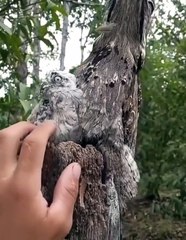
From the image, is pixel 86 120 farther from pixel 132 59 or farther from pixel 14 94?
pixel 14 94

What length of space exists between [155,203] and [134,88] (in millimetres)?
3031

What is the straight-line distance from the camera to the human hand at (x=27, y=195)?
586 mm

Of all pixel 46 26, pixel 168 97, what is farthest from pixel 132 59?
pixel 168 97

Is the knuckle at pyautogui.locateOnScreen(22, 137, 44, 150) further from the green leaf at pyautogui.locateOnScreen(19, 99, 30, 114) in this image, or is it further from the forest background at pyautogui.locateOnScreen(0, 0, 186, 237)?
the forest background at pyautogui.locateOnScreen(0, 0, 186, 237)

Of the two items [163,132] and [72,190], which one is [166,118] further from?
[72,190]

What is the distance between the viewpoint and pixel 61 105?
0.80 metres

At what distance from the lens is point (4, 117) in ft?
5.85

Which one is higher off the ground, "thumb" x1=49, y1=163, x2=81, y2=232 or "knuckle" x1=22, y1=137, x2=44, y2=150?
"knuckle" x1=22, y1=137, x2=44, y2=150

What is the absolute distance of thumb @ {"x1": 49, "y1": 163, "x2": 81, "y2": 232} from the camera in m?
0.61

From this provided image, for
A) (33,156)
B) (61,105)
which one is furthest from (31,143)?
(61,105)

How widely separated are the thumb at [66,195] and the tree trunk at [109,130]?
0.09ft

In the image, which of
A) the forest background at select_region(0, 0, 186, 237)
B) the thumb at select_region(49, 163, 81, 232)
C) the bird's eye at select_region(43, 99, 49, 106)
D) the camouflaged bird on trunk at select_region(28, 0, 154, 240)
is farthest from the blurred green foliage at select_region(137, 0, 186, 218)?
the thumb at select_region(49, 163, 81, 232)

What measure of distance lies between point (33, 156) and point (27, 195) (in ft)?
0.18

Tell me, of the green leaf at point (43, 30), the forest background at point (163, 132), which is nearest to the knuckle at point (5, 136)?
the green leaf at point (43, 30)
